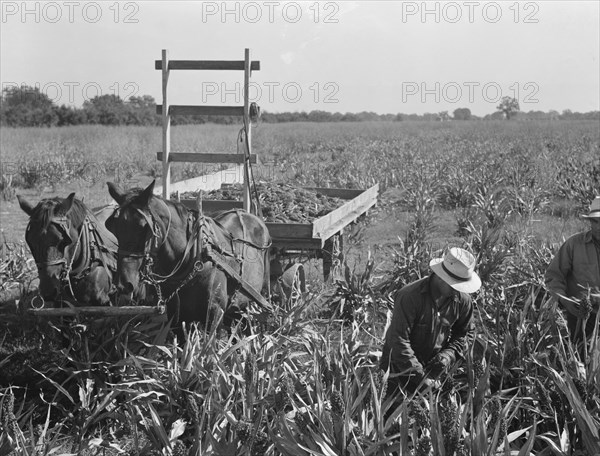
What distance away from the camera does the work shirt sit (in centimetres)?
556

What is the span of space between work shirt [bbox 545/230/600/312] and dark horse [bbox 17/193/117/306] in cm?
342

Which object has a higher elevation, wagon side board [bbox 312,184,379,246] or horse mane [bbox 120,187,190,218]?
horse mane [bbox 120,187,190,218]

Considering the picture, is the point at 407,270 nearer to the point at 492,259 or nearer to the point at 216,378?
the point at 492,259

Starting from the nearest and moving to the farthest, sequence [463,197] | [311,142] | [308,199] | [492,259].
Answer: [492,259], [308,199], [463,197], [311,142]

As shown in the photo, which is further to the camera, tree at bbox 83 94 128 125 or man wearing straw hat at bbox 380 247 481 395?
tree at bbox 83 94 128 125

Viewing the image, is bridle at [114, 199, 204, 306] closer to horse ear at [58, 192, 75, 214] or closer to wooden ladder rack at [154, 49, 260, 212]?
horse ear at [58, 192, 75, 214]

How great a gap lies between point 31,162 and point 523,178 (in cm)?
1377

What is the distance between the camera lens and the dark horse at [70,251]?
5133 mm

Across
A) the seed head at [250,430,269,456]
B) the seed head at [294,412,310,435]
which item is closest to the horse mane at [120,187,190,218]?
the seed head at [250,430,269,456]

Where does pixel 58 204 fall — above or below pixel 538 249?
above

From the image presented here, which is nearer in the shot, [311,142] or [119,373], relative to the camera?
[119,373]

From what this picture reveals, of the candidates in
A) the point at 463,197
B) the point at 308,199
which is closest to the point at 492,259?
the point at 308,199

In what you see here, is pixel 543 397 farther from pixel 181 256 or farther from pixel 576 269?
pixel 181 256

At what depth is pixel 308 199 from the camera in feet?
32.4
